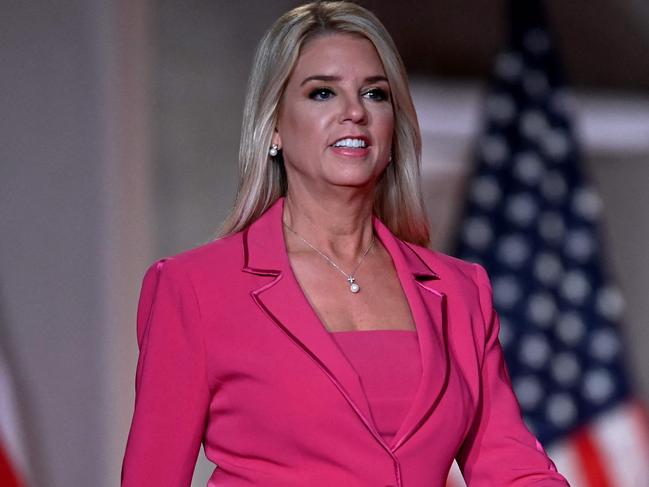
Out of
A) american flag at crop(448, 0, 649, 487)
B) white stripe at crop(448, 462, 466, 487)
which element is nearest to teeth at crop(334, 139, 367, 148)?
white stripe at crop(448, 462, 466, 487)

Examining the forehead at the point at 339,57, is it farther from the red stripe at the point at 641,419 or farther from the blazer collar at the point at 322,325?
the red stripe at the point at 641,419

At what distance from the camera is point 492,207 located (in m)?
4.36

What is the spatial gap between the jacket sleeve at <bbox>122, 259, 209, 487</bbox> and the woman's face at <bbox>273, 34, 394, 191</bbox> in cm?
28

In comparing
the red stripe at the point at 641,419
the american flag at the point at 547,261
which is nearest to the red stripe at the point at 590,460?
the american flag at the point at 547,261

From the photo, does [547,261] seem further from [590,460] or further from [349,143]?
[349,143]

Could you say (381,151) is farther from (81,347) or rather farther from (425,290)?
(81,347)

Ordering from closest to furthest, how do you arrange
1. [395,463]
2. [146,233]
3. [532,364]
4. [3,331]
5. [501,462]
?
[395,463] → [501,462] → [3,331] → [146,233] → [532,364]

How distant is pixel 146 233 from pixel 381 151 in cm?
202

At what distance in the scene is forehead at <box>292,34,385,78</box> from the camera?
1815mm

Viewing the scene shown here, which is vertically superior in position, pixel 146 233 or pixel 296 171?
pixel 296 171

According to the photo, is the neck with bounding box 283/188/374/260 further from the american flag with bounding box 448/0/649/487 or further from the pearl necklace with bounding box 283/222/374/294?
the american flag with bounding box 448/0/649/487

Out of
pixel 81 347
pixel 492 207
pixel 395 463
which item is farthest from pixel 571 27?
pixel 395 463

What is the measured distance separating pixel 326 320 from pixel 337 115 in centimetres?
29

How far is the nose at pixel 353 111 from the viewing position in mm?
1780
